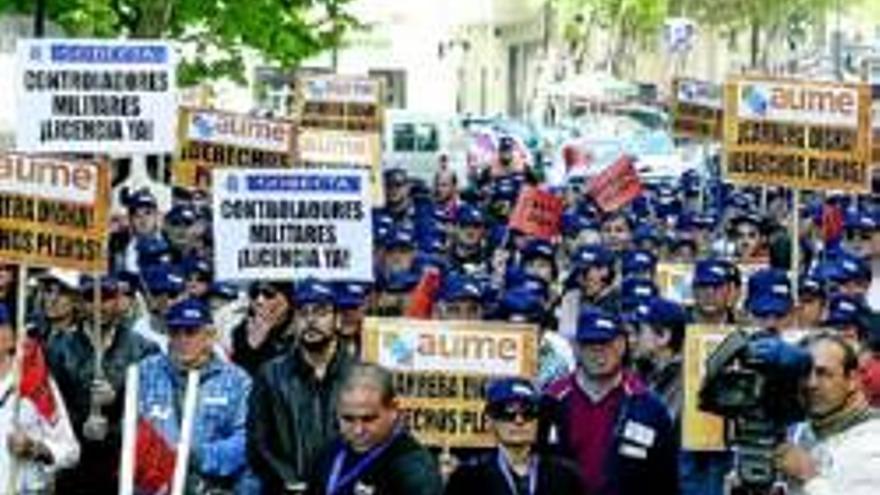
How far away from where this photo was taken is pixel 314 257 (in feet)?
43.6

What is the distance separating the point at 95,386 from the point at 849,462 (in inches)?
219

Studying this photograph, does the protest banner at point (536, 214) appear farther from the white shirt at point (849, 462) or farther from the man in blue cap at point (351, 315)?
the white shirt at point (849, 462)

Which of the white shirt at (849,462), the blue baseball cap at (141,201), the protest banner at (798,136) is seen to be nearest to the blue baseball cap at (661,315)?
the protest banner at (798,136)

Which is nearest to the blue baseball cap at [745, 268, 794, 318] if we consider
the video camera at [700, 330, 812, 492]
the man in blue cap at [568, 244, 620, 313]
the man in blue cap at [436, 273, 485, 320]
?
the man in blue cap at [436, 273, 485, 320]

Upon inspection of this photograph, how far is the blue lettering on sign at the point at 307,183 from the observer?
13.4 meters

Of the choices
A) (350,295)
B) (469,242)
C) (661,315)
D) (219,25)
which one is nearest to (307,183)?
(350,295)

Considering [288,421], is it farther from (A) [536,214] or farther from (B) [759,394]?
(A) [536,214]

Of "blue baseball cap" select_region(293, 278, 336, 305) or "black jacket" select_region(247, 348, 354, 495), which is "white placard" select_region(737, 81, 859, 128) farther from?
"black jacket" select_region(247, 348, 354, 495)

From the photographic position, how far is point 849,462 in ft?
24.5

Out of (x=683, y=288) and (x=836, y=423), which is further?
(x=683, y=288)

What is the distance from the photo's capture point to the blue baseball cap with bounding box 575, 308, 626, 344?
1088cm

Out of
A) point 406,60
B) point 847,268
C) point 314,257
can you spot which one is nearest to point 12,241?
point 314,257

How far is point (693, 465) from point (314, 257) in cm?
228

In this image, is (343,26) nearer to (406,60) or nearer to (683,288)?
(683,288)
